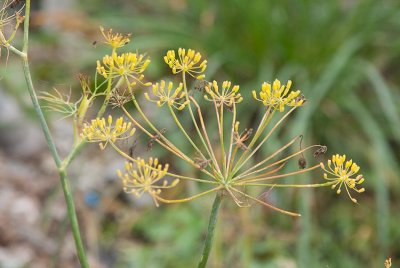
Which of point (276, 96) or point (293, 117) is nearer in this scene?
point (276, 96)

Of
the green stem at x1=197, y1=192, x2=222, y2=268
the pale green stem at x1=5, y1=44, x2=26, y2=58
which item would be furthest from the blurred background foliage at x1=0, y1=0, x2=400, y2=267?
the pale green stem at x1=5, y1=44, x2=26, y2=58

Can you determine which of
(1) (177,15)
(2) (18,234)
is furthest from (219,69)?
(2) (18,234)

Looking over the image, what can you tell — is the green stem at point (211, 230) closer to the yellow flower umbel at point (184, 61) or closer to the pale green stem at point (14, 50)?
the yellow flower umbel at point (184, 61)

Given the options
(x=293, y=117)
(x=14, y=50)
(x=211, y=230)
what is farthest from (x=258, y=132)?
(x=293, y=117)

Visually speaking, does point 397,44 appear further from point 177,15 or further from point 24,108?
point 24,108

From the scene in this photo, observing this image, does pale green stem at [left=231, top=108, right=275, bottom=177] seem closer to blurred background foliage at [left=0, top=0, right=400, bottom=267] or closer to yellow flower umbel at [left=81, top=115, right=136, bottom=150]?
yellow flower umbel at [left=81, top=115, right=136, bottom=150]

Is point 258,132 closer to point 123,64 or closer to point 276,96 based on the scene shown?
point 276,96

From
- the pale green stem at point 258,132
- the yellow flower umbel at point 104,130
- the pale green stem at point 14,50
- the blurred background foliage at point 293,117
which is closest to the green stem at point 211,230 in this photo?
the pale green stem at point 258,132

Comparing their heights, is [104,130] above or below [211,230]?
above
